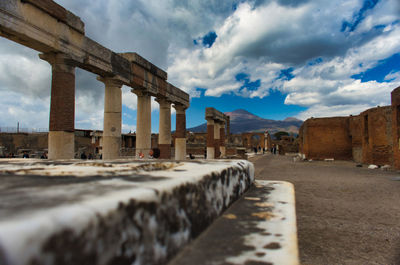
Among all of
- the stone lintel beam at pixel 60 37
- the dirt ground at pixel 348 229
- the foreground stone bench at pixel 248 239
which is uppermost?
the stone lintel beam at pixel 60 37

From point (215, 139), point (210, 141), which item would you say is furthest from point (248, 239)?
point (215, 139)

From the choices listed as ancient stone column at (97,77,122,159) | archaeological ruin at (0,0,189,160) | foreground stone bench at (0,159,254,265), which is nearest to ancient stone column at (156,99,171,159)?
archaeological ruin at (0,0,189,160)

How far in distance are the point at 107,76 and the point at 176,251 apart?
8.26 m

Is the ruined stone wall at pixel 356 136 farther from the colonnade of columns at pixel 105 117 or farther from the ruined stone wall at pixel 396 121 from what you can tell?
the colonnade of columns at pixel 105 117

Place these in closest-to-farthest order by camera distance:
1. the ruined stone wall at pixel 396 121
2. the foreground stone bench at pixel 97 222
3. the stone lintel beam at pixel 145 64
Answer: the foreground stone bench at pixel 97 222, the stone lintel beam at pixel 145 64, the ruined stone wall at pixel 396 121

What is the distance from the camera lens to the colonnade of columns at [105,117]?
6484mm

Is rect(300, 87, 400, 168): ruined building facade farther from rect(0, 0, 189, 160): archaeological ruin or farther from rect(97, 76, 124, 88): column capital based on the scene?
rect(97, 76, 124, 88): column capital

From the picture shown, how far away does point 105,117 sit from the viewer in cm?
839

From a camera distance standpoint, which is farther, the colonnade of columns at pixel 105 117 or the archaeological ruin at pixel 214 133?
the archaeological ruin at pixel 214 133

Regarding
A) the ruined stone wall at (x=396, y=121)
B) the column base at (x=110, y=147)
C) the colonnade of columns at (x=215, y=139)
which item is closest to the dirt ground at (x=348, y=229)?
the column base at (x=110, y=147)

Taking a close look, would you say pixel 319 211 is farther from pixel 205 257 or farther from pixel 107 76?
pixel 107 76

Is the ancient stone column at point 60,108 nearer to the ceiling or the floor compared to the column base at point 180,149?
nearer to the ceiling

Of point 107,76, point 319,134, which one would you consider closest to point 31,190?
point 107,76

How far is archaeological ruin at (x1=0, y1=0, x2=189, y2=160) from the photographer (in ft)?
18.1
